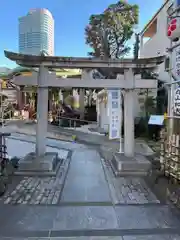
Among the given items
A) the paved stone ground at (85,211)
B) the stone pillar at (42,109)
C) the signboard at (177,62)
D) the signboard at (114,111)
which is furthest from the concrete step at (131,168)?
the signboard at (177,62)

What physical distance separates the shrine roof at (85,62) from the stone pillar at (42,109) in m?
0.28

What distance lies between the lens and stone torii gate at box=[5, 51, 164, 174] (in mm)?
7328

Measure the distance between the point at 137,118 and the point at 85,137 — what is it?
3.95 m

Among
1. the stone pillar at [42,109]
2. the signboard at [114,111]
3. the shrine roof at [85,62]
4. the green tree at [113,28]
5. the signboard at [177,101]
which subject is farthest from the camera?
the green tree at [113,28]

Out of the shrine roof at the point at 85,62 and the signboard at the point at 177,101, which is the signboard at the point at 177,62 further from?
the shrine roof at the point at 85,62

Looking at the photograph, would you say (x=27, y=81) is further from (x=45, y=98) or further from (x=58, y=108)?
(x=58, y=108)

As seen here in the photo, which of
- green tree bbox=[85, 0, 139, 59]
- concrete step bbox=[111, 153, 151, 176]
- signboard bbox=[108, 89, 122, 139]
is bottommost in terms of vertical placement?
concrete step bbox=[111, 153, 151, 176]

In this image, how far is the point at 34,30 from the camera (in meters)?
21.7

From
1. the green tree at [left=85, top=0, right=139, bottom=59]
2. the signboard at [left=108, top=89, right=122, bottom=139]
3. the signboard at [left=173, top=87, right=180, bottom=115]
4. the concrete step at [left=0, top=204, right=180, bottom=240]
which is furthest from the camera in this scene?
the green tree at [left=85, top=0, right=139, bottom=59]

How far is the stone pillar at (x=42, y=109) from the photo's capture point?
7.41 meters

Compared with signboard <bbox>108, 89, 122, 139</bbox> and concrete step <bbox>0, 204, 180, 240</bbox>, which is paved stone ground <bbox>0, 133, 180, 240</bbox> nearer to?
concrete step <bbox>0, 204, 180, 240</bbox>

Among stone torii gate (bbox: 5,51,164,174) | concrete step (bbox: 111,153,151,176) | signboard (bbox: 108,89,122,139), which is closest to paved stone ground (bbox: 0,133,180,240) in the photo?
concrete step (bbox: 111,153,151,176)

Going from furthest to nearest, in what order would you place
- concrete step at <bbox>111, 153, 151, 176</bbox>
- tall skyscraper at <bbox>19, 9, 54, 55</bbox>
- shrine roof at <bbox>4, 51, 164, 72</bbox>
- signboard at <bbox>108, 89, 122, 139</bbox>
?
tall skyscraper at <bbox>19, 9, 54, 55</bbox> < signboard at <bbox>108, 89, 122, 139</bbox> < shrine roof at <bbox>4, 51, 164, 72</bbox> < concrete step at <bbox>111, 153, 151, 176</bbox>

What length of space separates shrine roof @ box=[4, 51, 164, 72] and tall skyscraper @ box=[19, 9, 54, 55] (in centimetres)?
1464
